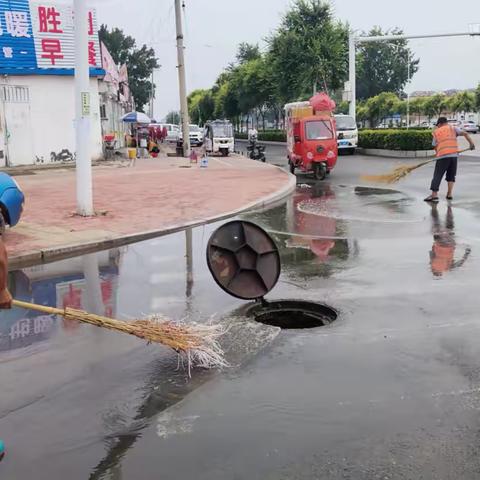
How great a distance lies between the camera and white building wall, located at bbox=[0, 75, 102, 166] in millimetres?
23094

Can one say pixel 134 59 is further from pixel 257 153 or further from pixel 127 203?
pixel 127 203

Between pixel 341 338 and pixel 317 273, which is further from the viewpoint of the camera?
pixel 317 273

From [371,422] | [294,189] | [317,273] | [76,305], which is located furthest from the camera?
[294,189]

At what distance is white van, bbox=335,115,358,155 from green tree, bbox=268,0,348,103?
27.9 feet

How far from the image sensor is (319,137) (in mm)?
19406

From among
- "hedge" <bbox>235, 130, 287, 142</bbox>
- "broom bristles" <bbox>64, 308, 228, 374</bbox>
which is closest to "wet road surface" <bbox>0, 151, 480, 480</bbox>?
"broom bristles" <bbox>64, 308, 228, 374</bbox>

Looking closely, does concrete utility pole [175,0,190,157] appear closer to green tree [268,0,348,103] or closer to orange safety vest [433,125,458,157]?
green tree [268,0,348,103]

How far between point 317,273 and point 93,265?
3021 millimetres

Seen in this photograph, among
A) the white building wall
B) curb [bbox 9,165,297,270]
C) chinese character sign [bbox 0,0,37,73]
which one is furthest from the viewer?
the white building wall

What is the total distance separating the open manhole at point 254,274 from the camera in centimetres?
591

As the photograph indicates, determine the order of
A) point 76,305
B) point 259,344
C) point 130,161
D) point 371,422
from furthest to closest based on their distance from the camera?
1. point 130,161
2. point 76,305
3. point 259,344
4. point 371,422

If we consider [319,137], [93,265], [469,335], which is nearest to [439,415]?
[469,335]

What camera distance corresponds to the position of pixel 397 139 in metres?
27.7

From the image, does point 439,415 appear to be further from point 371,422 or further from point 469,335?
point 469,335
